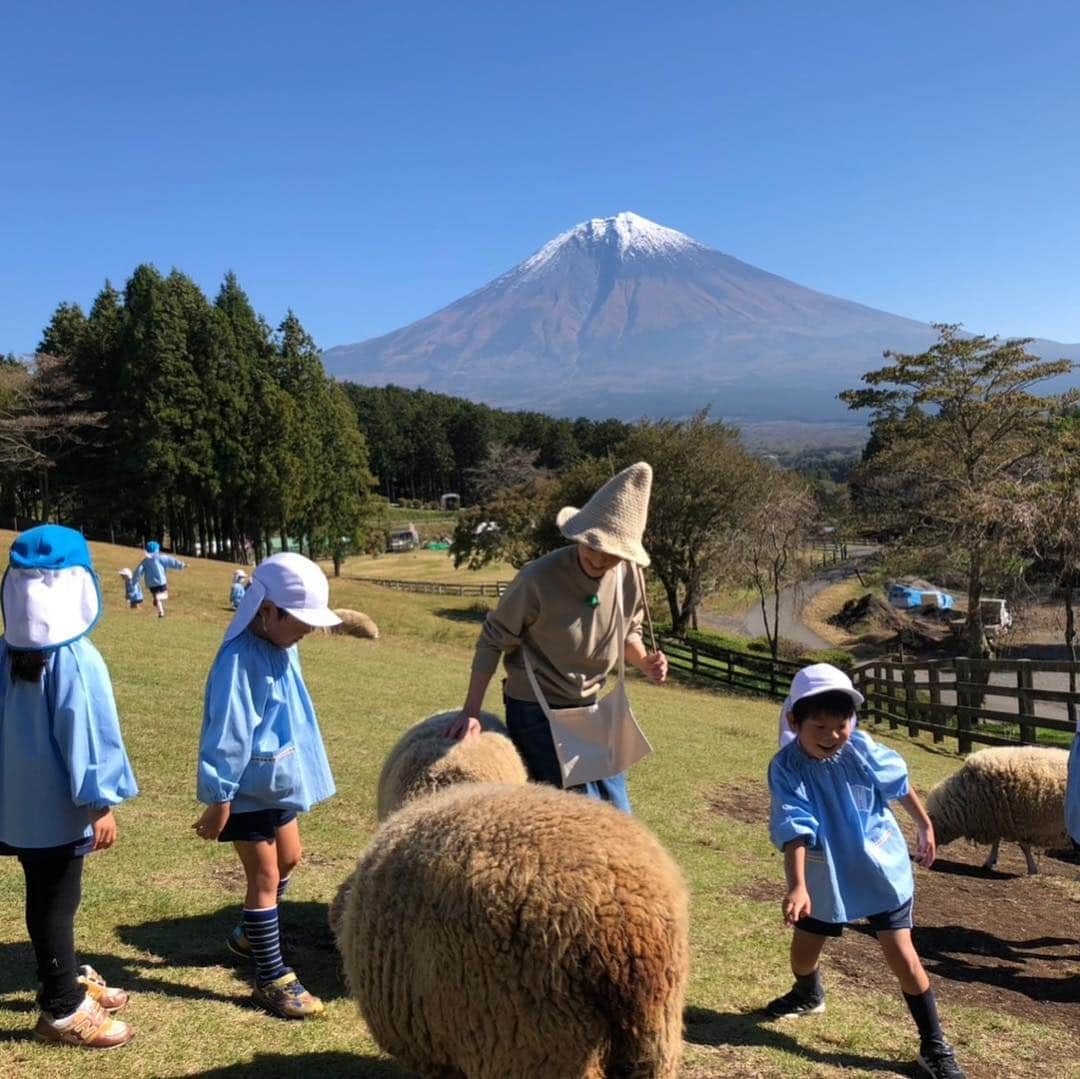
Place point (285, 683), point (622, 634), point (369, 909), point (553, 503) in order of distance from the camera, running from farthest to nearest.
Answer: point (553, 503)
point (622, 634)
point (285, 683)
point (369, 909)

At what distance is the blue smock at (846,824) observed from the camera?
3.62 metres

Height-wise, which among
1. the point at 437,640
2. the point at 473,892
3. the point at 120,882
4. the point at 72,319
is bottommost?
the point at 437,640

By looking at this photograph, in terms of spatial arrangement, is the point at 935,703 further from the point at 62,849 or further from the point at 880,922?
the point at 62,849

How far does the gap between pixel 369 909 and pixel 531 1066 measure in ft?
2.59

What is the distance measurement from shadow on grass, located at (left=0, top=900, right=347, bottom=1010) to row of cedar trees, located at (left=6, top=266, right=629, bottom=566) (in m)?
38.0

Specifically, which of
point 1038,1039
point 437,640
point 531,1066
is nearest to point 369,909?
point 531,1066

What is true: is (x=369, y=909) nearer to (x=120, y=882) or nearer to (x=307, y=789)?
(x=307, y=789)

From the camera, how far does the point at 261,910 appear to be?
11.6ft

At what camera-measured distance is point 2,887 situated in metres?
4.61

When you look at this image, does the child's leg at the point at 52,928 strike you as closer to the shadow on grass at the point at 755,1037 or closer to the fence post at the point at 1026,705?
the shadow on grass at the point at 755,1037

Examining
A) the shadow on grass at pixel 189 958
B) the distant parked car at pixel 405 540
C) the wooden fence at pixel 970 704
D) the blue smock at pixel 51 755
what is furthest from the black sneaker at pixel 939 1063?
the distant parked car at pixel 405 540

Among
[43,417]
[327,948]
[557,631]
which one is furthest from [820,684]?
[43,417]

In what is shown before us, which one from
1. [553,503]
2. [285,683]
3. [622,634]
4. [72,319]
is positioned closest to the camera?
[285,683]

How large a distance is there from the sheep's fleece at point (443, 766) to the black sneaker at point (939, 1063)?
2113 millimetres
